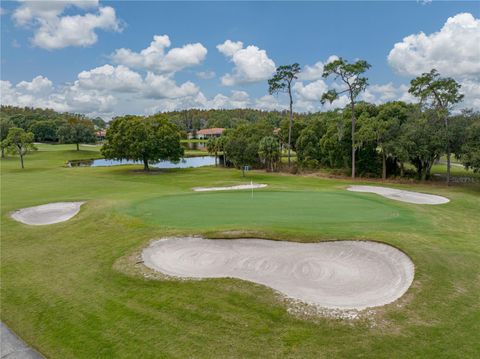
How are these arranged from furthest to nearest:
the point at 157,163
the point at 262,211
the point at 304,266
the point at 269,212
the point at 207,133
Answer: the point at 207,133
the point at 157,163
the point at 262,211
the point at 269,212
the point at 304,266

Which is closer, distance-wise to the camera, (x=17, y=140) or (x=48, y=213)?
(x=48, y=213)

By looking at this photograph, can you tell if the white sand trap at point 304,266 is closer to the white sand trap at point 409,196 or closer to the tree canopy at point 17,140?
the white sand trap at point 409,196

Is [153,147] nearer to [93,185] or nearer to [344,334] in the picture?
[93,185]

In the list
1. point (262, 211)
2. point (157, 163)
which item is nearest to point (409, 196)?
point (262, 211)

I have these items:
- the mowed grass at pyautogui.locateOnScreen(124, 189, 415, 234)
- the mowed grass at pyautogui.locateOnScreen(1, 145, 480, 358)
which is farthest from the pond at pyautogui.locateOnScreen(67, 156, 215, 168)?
the mowed grass at pyautogui.locateOnScreen(1, 145, 480, 358)

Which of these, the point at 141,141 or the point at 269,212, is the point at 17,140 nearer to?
the point at 141,141

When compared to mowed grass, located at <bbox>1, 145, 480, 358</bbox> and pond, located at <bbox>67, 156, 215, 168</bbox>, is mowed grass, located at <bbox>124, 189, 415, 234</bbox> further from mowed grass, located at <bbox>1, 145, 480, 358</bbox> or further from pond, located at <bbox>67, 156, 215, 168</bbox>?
pond, located at <bbox>67, 156, 215, 168</bbox>

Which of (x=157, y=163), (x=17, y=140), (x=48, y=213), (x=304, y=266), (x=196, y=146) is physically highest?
(x=17, y=140)
